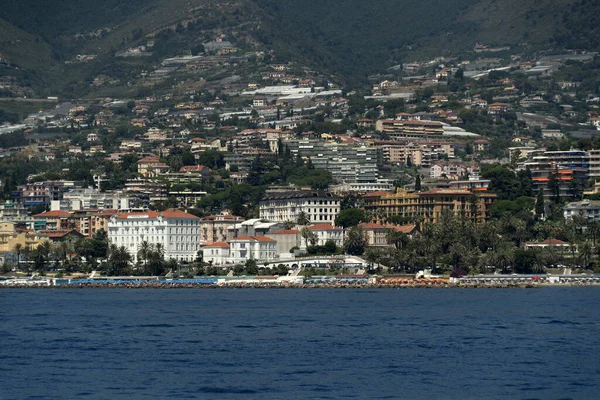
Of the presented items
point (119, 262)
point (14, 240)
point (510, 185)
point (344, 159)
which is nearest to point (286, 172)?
point (344, 159)

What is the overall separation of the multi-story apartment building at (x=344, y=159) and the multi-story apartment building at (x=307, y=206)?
29.0 m

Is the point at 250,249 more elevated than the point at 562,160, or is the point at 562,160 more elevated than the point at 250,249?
the point at 562,160

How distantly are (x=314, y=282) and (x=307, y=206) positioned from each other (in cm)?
3331

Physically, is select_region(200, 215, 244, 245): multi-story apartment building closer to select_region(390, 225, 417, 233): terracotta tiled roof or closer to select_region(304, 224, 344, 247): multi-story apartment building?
select_region(304, 224, 344, 247): multi-story apartment building

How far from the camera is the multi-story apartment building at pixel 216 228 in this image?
15212cm

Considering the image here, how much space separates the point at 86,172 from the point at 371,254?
247ft

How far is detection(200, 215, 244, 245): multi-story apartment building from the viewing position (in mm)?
152125

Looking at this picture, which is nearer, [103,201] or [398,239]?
[398,239]

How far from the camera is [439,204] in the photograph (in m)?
148

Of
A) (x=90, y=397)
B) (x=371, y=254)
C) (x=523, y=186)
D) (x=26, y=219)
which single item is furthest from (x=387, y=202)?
(x=90, y=397)

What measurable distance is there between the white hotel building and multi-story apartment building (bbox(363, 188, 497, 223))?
18.8m

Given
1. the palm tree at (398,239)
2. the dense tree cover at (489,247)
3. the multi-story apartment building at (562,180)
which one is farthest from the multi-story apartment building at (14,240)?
the multi-story apartment building at (562,180)

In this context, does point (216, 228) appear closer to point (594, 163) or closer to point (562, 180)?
point (562, 180)

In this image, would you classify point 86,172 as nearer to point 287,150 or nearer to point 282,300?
point 287,150
